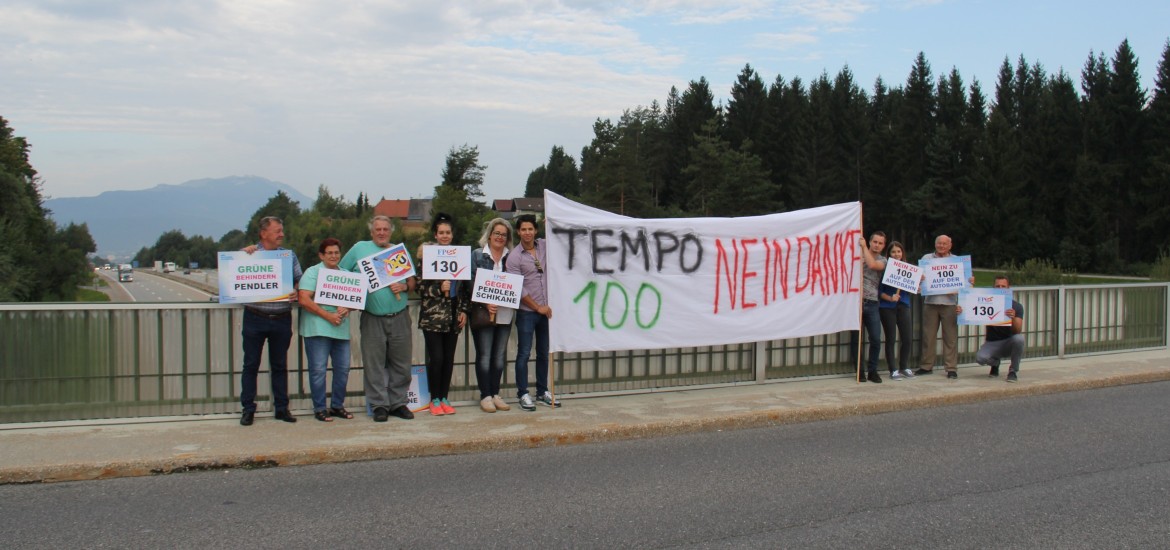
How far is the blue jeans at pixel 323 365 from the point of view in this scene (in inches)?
313

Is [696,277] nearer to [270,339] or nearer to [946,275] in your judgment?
[946,275]

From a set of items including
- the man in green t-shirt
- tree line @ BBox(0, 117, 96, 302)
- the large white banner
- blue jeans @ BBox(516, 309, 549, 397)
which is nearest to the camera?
the man in green t-shirt

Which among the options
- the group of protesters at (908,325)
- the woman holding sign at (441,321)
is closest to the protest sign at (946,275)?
the group of protesters at (908,325)

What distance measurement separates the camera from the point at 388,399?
323 inches

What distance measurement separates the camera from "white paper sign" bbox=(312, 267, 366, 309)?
25.7 feet

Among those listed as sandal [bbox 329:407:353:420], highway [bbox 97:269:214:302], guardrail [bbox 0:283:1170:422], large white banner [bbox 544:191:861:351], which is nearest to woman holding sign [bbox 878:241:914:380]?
large white banner [bbox 544:191:861:351]

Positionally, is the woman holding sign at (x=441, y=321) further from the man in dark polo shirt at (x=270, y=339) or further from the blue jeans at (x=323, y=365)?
the man in dark polo shirt at (x=270, y=339)

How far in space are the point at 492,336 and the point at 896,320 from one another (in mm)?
5373

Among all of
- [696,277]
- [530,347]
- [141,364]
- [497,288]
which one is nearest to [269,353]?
[141,364]

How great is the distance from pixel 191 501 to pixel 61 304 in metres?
2.83

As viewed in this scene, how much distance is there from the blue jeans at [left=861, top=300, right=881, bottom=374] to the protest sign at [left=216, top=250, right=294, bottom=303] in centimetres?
686

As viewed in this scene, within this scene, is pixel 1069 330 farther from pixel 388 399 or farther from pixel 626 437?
pixel 388 399

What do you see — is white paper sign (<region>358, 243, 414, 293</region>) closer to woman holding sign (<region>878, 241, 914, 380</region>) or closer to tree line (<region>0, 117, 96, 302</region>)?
woman holding sign (<region>878, 241, 914, 380</region>)

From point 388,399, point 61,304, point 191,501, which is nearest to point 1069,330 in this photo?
point 388,399
